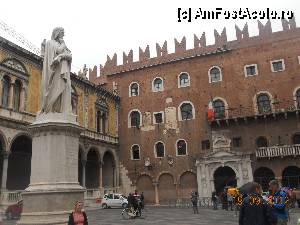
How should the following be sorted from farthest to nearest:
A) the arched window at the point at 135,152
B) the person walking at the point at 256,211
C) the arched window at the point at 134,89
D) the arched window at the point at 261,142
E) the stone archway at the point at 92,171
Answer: the arched window at the point at 134,89
the arched window at the point at 135,152
the stone archway at the point at 92,171
the arched window at the point at 261,142
the person walking at the point at 256,211

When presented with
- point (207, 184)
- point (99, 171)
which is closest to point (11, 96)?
point (99, 171)

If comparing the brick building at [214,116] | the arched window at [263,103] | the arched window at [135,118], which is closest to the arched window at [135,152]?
the brick building at [214,116]

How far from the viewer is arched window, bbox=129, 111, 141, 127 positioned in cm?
2930

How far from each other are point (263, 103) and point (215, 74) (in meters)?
4.44

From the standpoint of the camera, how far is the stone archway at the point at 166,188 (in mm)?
27047

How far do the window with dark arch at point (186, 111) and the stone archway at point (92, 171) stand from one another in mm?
7544

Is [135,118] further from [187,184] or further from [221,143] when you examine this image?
[221,143]

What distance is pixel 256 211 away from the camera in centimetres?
440

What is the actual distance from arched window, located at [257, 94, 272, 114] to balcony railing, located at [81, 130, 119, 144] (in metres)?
11.7

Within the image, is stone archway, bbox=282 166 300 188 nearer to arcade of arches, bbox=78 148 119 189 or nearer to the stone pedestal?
arcade of arches, bbox=78 148 119 189

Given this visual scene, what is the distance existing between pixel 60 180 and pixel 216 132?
67.5ft

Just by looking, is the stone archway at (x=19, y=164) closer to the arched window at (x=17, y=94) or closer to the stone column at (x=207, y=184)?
the arched window at (x=17, y=94)

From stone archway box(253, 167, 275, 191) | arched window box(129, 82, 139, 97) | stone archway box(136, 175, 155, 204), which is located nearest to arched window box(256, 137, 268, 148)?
stone archway box(253, 167, 275, 191)

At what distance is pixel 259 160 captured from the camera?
976 inches
